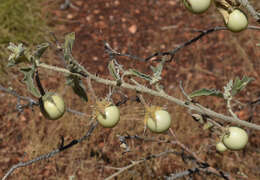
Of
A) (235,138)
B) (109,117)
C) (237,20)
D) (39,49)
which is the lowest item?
(235,138)

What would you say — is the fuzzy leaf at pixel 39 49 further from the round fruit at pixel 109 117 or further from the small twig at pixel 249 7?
the small twig at pixel 249 7

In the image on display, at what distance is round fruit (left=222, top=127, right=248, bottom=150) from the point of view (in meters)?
1.33

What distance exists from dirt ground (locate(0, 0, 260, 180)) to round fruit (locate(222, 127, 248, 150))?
106cm

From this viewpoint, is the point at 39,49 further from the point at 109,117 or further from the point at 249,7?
the point at 249,7

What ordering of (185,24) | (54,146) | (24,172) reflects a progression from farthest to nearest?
1. (185,24)
2. (54,146)
3. (24,172)

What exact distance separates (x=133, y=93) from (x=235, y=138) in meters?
2.45

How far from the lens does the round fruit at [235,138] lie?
1.33 meters

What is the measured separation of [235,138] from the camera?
1.33 metres

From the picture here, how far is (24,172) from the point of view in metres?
3.02

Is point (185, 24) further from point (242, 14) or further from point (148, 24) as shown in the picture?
point (242, 14)

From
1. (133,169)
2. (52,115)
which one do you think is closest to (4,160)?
(133,169)

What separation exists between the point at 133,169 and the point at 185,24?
2.66m

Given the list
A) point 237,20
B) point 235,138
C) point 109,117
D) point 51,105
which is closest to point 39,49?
point 51,105

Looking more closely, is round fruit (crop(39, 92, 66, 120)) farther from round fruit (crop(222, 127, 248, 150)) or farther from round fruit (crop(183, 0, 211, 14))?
round fruit (crop(222, 127, 248, 150))
